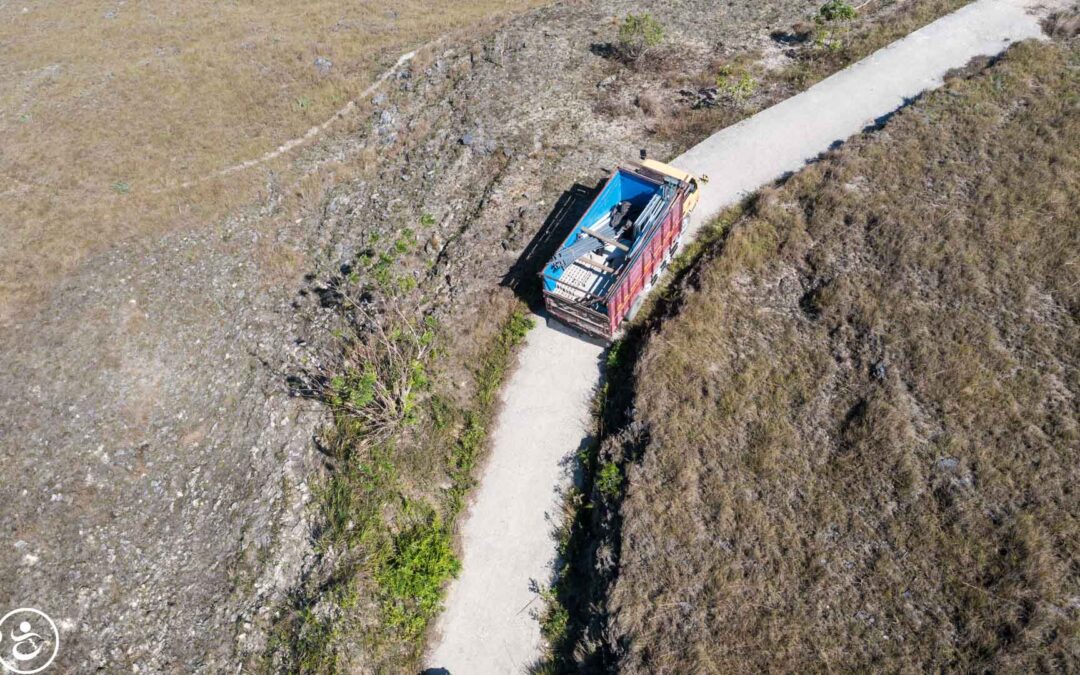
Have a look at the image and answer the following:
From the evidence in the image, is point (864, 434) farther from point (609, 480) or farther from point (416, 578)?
point (416, 578)

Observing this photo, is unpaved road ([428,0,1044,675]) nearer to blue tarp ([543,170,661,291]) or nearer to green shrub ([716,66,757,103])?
green shrub ([716,66,757,103])

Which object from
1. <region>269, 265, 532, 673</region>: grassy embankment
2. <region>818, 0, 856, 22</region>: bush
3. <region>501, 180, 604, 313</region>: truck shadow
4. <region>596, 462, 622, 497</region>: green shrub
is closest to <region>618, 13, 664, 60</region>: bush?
<region>818, 0, 856, 22</region>: bush

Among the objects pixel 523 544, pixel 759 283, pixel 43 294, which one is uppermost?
pixel 759 283

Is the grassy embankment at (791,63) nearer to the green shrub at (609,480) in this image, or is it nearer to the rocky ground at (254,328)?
the rocky ground at (254,328)

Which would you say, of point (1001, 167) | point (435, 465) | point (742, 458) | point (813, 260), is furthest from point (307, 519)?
point (1001, 167)

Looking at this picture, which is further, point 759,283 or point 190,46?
point 190,46

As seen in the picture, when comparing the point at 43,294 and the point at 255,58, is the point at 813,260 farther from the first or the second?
the point at 255,58
